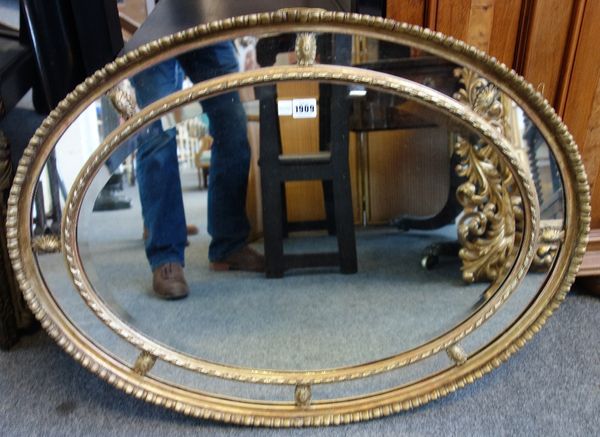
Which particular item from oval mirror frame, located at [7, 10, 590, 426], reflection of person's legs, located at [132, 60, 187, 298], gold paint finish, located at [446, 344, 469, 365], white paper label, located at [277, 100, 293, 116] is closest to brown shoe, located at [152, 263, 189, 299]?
reflection of person's legs, located at [132, 60, 187, 298]

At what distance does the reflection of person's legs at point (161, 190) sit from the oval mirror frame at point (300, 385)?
0.02 m

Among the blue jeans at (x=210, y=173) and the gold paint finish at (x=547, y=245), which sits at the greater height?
the blue jeans at (x=210, y=173)

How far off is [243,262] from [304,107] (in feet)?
0.66

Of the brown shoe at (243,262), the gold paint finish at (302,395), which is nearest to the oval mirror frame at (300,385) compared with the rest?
the gold paint finish at (302,395)

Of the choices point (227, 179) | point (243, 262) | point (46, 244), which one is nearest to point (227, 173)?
point (227, 179)

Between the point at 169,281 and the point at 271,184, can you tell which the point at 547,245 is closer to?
the point at 271,184

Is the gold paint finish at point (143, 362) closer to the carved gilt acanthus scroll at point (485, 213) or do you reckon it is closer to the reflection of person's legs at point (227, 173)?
the reflection of person's legs at point (227, 173)

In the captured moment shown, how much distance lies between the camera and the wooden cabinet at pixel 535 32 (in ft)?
2.02

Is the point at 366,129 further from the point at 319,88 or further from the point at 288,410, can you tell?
the point at 288,410

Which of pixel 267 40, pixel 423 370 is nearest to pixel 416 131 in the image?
pixel 267 40

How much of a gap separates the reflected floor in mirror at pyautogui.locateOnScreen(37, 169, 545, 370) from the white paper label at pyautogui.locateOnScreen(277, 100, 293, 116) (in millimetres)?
151

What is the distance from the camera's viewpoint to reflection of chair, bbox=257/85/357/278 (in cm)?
50

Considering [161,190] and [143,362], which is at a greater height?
[161,190]

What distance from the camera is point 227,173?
20.9 inches
